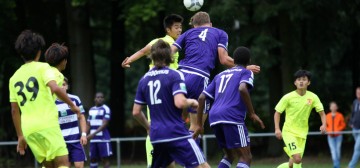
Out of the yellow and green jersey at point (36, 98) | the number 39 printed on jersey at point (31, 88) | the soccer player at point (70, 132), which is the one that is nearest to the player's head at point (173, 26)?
the soccer player at point (70, 132)

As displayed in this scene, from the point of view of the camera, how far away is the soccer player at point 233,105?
1252cm

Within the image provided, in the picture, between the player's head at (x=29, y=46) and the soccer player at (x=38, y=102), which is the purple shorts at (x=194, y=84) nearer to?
the soccer player at (x=38, y=102)

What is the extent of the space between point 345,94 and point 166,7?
12.4 meters

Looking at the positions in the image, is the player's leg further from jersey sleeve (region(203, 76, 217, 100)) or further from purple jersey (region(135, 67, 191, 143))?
purple jersey (region(135, 67, 191, 143))

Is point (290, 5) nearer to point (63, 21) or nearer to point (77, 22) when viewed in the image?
point (77, 22)

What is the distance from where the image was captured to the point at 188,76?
1323 centimetres

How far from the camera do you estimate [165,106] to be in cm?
→ 1015

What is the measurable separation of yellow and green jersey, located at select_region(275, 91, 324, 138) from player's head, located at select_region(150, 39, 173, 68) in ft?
20.8

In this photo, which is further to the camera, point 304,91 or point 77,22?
point 77,22

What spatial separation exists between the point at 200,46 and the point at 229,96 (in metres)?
1.08

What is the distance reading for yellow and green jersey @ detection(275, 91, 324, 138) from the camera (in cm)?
1623

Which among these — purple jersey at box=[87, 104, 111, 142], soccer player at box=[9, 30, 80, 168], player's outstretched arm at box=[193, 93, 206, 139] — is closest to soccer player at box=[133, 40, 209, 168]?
soccer player at box=[9, 30, 80, 168]

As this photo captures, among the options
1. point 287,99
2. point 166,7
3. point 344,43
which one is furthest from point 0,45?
point 287,99

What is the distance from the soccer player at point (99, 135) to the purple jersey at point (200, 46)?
973 centimetres
